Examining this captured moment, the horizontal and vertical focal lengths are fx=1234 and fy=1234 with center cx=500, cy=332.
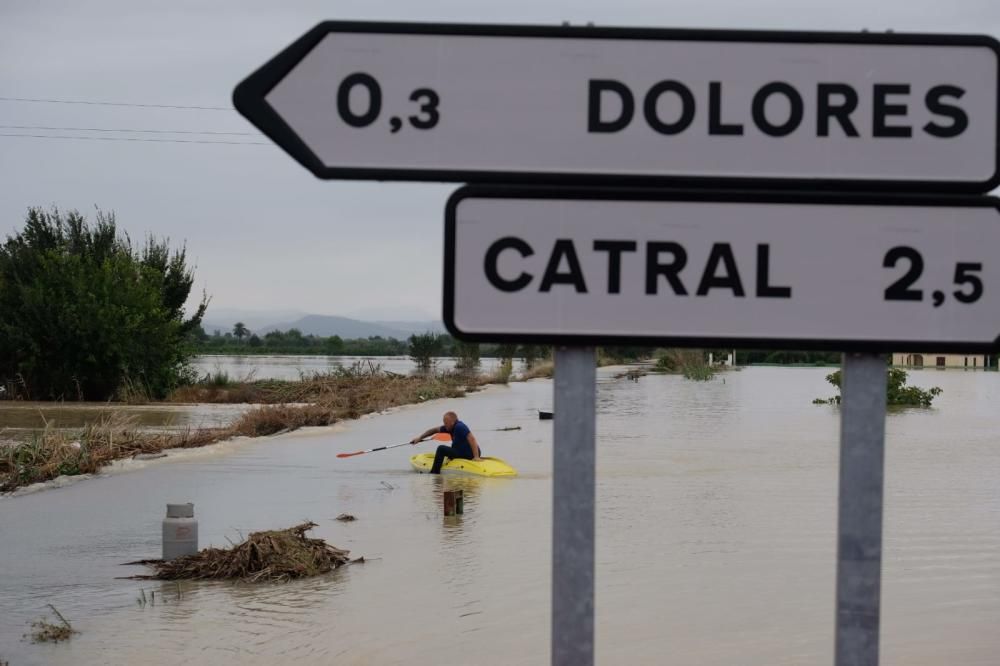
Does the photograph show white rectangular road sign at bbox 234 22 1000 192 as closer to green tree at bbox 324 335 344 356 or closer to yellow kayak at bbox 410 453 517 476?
yellow kayak at bbox 410 453 517 476

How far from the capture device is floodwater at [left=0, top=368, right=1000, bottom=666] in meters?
9.31

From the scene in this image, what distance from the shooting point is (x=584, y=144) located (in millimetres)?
2533

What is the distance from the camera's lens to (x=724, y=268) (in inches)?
99.4

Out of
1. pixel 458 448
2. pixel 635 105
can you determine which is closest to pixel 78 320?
pixel 458 448

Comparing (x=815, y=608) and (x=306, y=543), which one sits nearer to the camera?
(x=815, y=608)

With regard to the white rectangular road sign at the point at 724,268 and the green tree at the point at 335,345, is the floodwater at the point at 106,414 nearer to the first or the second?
the white rectangular road sign at the point at 724,268

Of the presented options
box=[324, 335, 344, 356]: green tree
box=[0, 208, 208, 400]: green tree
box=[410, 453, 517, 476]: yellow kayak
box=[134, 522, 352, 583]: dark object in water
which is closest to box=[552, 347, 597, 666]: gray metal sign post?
box=[134, 522, 352, 583]: dark object in water

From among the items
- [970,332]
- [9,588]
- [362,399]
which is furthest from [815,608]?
[362,399]

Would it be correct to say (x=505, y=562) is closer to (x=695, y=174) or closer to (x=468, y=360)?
(x=695, y=174)

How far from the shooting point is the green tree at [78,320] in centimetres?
3756

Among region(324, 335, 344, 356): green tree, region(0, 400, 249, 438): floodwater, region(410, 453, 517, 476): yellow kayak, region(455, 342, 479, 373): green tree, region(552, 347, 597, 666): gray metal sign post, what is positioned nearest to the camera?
region(552, 347, 597, 666): gray metal sign post

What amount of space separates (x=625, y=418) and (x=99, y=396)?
673 inches

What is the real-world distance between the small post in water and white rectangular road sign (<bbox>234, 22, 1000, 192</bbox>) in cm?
51

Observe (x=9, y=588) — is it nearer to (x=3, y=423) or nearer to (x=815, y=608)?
(x=815, y=608)
